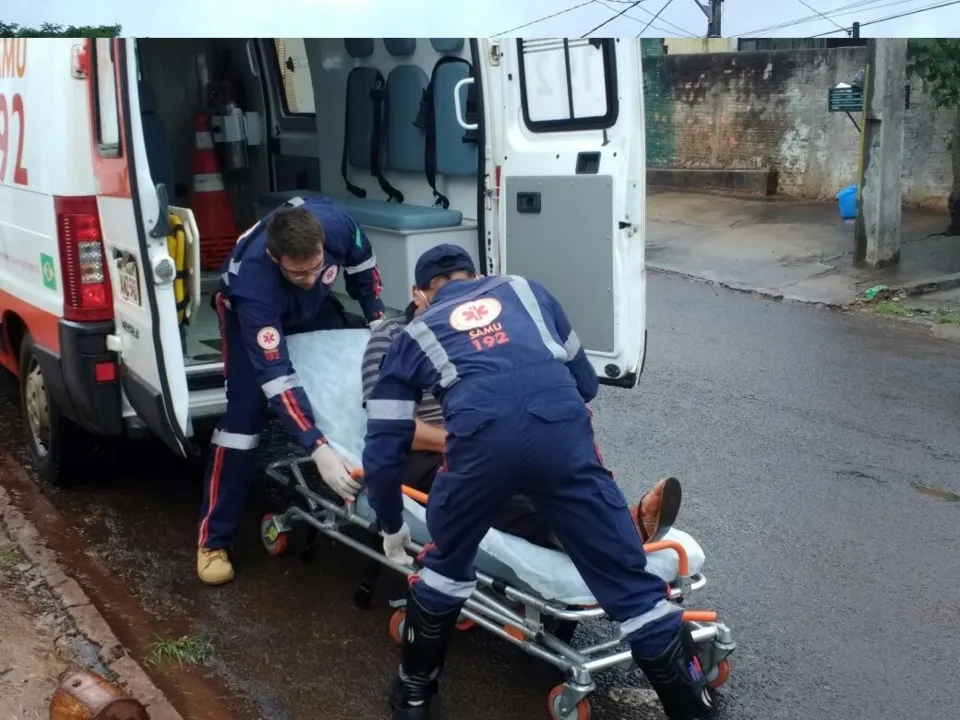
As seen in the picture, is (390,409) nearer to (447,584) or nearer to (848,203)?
(447,584)

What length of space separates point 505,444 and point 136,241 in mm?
1712

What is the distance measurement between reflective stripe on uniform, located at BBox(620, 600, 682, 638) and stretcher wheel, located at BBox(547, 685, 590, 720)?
0.90 ft

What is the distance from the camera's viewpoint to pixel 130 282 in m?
4.04

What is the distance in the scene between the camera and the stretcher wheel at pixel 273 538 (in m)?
4.40

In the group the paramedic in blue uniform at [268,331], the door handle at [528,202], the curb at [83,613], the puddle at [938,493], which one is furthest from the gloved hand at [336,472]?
the puddle at [938,493]

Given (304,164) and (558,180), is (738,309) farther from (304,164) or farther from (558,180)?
(558,180)

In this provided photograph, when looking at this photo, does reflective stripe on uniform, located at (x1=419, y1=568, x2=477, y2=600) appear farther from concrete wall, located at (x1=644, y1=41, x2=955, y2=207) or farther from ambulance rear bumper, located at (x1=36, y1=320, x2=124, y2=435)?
concrete wall, located at (x1=644, y1=41, x2=955, y2=207)

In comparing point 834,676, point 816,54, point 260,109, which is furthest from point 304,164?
point 816,54

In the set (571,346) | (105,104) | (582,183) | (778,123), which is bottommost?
(571,346)

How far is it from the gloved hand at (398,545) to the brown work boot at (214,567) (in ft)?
3.10

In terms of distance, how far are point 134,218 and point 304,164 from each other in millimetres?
3560

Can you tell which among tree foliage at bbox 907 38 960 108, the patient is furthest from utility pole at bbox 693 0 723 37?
tree foliage at bbox 907 38 960 108

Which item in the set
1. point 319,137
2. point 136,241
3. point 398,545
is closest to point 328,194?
point 319,137

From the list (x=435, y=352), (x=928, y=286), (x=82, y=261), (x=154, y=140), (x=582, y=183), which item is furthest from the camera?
(x=928, y=286)
